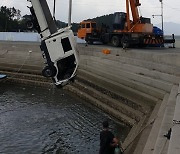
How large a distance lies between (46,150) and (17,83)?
14948 millimetres

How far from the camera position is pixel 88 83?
20.2 m

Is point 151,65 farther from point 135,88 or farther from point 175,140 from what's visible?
point 175,140

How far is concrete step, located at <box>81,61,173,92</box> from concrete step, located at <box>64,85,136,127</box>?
68.9 inches

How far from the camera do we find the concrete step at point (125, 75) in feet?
45.5

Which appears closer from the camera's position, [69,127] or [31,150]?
[31,150]

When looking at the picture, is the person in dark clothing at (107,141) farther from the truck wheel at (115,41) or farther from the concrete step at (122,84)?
the truck wheel at (115,41)

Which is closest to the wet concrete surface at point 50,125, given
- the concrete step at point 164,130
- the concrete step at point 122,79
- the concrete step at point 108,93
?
the concrete step at point 108,93

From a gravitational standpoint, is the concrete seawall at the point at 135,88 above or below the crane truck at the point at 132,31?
below

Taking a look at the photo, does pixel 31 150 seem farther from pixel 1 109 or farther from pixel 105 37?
pixel 105 37

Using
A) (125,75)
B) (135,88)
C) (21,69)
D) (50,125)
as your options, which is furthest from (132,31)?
(50,125)

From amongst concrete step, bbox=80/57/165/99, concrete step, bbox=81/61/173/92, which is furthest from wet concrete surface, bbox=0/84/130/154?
concrete step, bbox=81/61/173/92

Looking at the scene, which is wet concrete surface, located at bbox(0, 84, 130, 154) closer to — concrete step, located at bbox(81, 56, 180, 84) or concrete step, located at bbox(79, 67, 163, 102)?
concrete step, located at bbox(79, 67, 163, 102)

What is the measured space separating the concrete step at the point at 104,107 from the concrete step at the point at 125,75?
5.74 feet

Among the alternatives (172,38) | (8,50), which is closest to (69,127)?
(172,38)
